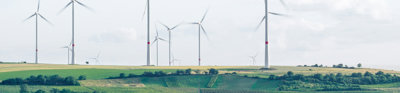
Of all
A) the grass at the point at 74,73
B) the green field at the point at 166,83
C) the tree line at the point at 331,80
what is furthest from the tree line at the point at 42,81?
the tree line at the point at 331,80

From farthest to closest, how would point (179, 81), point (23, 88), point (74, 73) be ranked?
1. point (74, 73)
2. point (179, 81)
3. point (23, 88)

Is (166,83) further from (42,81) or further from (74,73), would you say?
(42,81)

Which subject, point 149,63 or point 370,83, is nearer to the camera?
point 370,83

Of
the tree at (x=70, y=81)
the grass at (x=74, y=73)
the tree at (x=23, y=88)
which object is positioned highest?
the grass at (x=74, y=73)

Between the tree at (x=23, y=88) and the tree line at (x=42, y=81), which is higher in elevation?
the tree line at (x=42, y=81)

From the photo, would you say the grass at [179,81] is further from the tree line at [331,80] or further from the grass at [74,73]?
the tree line at [331,80]

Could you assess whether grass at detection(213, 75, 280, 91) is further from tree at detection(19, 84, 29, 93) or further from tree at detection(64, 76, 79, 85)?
tree at detection(19, 84, 29, 93)

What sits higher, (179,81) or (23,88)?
(179,81)

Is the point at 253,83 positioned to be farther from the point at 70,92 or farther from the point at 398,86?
the point at 70,92

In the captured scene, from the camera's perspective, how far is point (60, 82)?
358 feet

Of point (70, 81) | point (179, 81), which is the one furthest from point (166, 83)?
point (70, 81)

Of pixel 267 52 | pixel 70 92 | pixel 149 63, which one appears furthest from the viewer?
pixel 149 63

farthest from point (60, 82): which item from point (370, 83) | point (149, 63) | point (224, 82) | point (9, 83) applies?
point (370, 83)

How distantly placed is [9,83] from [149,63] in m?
46.4
